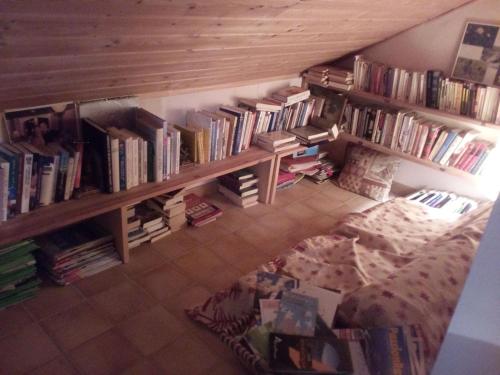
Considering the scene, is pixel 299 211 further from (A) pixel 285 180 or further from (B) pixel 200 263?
(B) pixel 200 263

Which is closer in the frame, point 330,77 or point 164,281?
point 164,281

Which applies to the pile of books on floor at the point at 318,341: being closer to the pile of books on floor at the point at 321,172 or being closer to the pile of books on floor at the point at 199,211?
the pile of books on floor at the point at 199,211

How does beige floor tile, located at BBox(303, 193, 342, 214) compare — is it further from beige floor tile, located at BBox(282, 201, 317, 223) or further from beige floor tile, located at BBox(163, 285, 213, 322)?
beige floor tile, located at BBox(163, 285, 213, 322)

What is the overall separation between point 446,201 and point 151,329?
240 cm

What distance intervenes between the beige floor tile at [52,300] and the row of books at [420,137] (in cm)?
255

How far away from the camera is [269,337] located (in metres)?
1.44

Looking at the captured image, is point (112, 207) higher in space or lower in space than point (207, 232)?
higher

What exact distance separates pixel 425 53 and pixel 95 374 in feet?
10.2

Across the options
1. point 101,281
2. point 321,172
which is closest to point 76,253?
point 101,281

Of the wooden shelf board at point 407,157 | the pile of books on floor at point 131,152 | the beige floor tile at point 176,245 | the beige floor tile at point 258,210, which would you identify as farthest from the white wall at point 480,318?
the wooden shelf board at point 407,157

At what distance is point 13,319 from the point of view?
1916 millimetres

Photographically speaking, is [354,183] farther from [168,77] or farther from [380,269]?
[168,77]

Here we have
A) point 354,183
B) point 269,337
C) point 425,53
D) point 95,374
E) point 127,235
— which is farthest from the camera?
point 354,183

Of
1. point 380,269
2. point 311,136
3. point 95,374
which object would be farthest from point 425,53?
point 95,374
